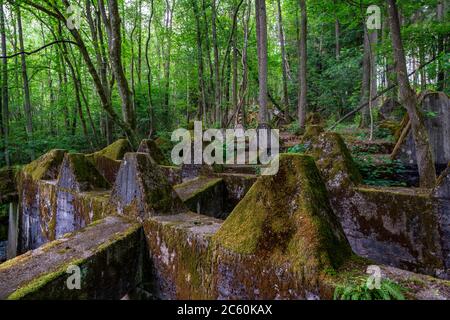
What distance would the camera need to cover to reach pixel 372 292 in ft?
5.76

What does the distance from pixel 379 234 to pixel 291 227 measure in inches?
86.1

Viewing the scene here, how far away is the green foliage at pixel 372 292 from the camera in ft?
5.59

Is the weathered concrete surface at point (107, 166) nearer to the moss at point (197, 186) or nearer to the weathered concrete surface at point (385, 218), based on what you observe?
the moss at point (197, 186)

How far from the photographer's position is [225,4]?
60.0 ft

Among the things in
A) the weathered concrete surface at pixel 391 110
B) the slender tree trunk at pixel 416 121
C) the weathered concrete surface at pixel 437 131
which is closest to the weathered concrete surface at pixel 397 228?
the slender tree trunk at pixel 416 121

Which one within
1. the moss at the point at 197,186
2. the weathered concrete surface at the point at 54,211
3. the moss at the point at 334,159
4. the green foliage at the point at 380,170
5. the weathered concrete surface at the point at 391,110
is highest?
the weathered concrete surface at the point at 391,110

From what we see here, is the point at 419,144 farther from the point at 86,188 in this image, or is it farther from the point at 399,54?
the point at 86,188

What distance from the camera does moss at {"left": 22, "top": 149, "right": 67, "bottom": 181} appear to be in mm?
6512

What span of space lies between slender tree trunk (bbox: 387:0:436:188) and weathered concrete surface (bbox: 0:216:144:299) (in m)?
4.54

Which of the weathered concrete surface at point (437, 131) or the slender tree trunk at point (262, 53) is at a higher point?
the slender tree trunk at point (262, 53)

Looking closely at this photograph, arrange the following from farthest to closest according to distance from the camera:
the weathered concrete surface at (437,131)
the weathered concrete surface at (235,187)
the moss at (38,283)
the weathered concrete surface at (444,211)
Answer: the weathered concrete surface at (437,131), the weathered concrete surface at (235,187), the weathered concrete surface at (444,211), the moss at (38,283)

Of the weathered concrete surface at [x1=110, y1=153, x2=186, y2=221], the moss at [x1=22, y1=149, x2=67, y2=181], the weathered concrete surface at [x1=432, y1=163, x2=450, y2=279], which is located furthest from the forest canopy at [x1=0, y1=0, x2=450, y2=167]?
the weathered concrete surface at [x1=432, y1=163, x2=450, y2=279]

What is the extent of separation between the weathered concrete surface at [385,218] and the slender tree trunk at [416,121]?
46.1 inches
